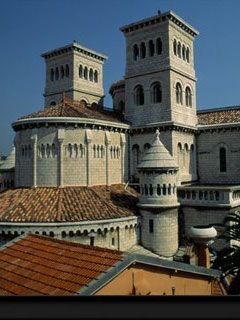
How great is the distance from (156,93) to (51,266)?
1857cm

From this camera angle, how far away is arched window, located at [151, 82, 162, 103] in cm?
2398

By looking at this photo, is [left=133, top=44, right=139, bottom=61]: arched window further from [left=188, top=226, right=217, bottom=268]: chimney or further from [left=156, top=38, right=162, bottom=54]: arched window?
[left=188, top=226, right=217, bottom=268]: chimney

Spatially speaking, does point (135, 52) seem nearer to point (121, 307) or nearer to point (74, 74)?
point (74, 74)

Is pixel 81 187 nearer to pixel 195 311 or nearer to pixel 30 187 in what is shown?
pixel 30 187

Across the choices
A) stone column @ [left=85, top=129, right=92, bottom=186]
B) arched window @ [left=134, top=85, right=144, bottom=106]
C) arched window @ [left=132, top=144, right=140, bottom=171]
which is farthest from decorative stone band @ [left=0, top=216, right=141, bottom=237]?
arched window @ [left=134, top=85, right=144, bottom=106]

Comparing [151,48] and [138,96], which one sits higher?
[151,48]

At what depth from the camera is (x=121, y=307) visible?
14.2 ft

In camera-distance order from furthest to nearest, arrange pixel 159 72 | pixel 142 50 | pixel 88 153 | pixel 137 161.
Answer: pixel 142 50 < pixel 137 161 < pixel 159 72 < pixel 88 153

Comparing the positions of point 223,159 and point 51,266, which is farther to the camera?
point 223,159

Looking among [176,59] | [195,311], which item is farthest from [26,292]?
[176,59]

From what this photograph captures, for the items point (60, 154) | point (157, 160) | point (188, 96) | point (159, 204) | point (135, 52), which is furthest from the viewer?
point (188, 96)

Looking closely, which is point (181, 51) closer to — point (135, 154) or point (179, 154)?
point (179, 154)

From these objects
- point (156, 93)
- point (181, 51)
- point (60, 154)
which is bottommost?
point (60, 154)

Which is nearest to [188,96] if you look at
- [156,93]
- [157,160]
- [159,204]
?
[156,93]
